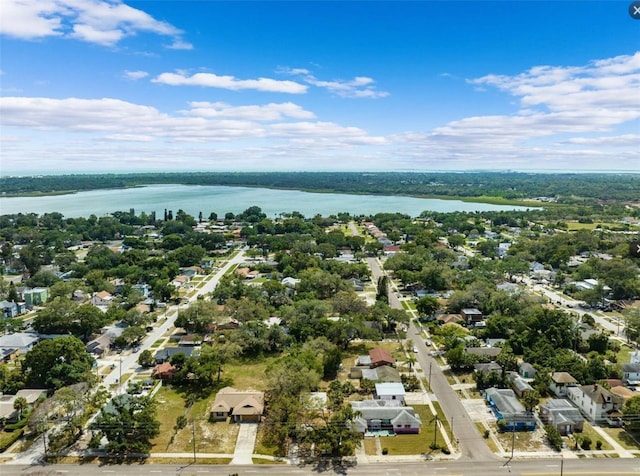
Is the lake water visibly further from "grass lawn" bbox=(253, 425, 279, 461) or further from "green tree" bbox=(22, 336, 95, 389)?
"grass lawn" bbox=(253, 425, 279, 461)

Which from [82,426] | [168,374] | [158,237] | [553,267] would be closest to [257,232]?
[158,237]

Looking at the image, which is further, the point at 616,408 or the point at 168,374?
the point at 168,374

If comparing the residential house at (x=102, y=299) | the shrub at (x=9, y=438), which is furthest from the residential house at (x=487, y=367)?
the residential house at (x=102, y=299)

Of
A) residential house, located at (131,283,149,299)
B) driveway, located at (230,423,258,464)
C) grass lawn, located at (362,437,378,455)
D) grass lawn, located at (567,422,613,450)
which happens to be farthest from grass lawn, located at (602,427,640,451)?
residential house, located at (131,283,149,299)

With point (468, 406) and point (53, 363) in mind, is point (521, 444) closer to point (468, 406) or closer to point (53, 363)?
point (468, 406)

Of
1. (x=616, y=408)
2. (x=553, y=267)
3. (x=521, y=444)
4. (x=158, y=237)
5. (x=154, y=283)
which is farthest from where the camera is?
(x=158, y=237)

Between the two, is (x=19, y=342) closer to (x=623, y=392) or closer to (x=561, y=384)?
(x=561, y=384)

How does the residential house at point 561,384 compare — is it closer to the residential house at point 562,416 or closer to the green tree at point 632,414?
the residential house at point 562,416
